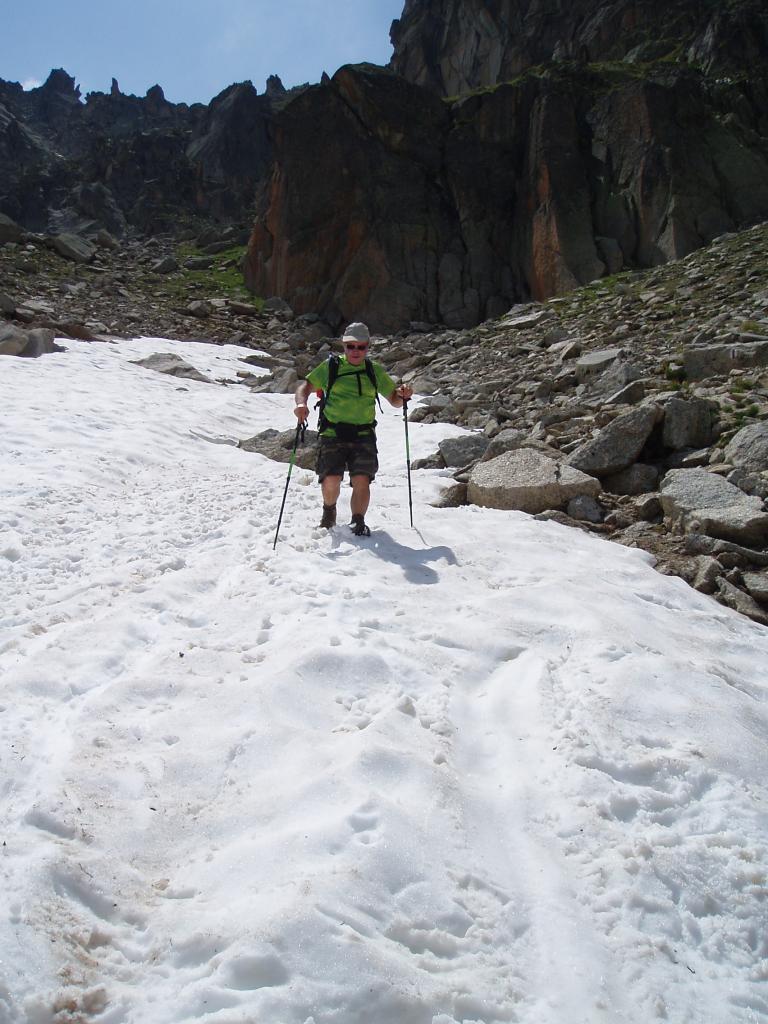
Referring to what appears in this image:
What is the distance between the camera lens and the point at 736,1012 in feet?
8.54

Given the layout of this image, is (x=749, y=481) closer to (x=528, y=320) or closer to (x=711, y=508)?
(x=711, y=508)

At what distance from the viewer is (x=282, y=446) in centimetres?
1346

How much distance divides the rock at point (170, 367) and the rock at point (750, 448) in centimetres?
1709

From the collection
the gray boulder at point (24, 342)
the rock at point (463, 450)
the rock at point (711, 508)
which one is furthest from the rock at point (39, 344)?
the rock at point (711, 508)

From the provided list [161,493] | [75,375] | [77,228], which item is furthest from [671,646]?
[77,228]

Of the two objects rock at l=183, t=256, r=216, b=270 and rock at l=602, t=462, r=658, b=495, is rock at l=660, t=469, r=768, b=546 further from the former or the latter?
rock at l=183, t=256, r=216, b=270

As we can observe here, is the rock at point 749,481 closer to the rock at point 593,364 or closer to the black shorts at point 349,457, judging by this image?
the black shorts at point 349,457

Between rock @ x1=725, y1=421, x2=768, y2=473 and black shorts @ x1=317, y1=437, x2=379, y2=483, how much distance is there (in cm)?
463

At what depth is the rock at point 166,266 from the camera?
47.4 m

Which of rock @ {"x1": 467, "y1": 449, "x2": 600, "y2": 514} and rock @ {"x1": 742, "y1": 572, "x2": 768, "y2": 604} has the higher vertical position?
rock @ {"x1": 467, "y1": 449, "x2": 600, "y2": 514}

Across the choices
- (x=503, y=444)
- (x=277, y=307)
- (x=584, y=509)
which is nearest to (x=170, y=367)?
(x=503, y=444)

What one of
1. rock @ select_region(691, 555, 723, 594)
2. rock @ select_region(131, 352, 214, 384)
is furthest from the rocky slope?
rock @ select_region(131, 352, 214, 384)

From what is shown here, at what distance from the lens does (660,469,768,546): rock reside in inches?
285

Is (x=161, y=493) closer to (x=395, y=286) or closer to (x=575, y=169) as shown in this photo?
(x=395, y=286)
